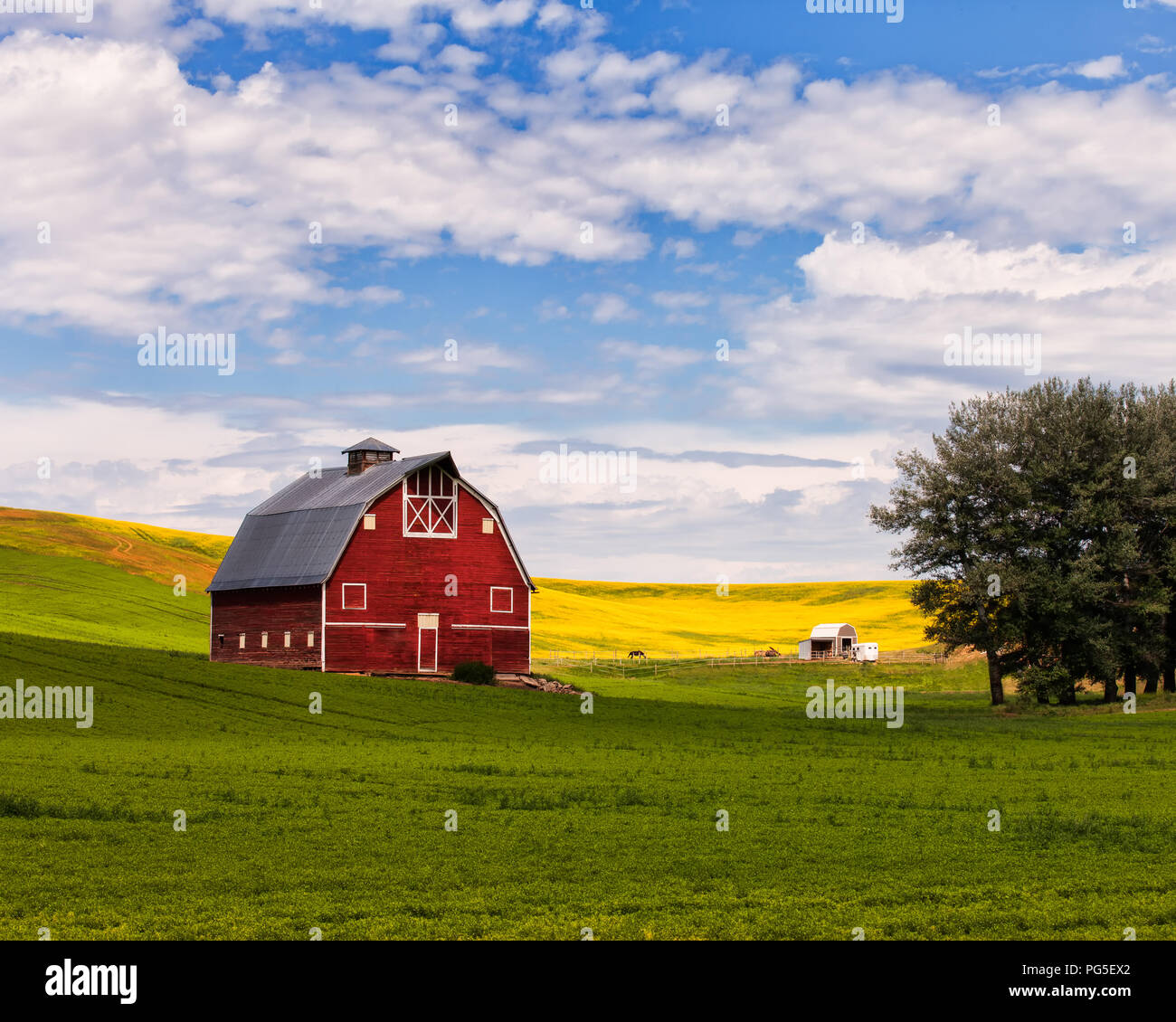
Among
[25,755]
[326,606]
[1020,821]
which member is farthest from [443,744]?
[326,606]

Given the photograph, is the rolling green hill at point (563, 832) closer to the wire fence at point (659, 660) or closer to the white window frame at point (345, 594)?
the white window frame at point (345, 594)

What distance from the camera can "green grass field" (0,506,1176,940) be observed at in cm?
1533

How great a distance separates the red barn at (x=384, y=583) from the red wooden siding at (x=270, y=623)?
3.4 inches

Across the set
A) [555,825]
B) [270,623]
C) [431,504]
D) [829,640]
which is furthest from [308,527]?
[829,640]

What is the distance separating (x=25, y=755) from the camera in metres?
32.5

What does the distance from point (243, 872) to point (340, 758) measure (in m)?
16.6

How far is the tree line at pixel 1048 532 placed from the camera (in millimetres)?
64438

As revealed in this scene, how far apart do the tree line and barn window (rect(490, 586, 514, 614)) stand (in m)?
21.0

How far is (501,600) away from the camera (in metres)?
71.5

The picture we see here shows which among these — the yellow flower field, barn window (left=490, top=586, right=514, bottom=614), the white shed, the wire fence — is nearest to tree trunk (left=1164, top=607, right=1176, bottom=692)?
the wire fence

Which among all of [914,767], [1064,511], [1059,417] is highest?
[1059,417]

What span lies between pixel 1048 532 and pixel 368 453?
39719 mm
